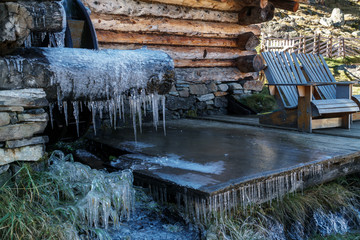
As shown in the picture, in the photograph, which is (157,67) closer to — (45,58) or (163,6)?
(45,58)

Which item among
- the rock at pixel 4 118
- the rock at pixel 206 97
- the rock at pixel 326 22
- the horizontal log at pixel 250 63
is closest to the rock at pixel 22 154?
the rock at pixel 4 118

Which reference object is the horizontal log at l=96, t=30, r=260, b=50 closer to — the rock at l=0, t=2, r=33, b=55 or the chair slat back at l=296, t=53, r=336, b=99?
the chair slat back at l=296, t=53, r=336, b=99

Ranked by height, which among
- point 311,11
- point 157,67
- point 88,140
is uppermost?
point 311,11

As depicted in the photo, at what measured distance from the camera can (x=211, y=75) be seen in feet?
21.7

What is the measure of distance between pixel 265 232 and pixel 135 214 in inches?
35.6

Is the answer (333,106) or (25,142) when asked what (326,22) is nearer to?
(333,106)

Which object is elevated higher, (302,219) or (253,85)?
(253,85)

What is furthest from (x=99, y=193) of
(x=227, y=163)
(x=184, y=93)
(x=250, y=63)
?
(x=250, y=63)

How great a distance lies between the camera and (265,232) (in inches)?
97.7

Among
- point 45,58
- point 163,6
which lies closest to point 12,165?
point 45,58

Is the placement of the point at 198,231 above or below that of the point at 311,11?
below

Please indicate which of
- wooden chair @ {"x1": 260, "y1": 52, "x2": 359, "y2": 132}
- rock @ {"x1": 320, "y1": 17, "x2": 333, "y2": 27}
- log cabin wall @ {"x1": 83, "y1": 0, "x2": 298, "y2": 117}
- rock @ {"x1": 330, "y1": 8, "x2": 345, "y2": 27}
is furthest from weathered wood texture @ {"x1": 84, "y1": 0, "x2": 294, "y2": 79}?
rock @ {"x1": 330, "y1": 8, "x2": 345, "y2": 27}

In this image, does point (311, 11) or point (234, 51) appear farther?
point (311, 11)

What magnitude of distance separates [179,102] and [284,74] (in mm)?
1792
